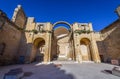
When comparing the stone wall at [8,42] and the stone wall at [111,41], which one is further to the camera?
the stone wall at [111,41]

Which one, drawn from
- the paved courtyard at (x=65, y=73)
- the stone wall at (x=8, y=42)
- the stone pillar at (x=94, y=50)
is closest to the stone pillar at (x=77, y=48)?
the stone pillar at (x=94, y=50)

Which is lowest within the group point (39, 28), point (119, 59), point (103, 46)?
point (119, 59)

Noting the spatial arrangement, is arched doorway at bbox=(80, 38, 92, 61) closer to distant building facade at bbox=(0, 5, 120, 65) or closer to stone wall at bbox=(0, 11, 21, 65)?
distant building facade at bbox=(0, 5, 120, 65)

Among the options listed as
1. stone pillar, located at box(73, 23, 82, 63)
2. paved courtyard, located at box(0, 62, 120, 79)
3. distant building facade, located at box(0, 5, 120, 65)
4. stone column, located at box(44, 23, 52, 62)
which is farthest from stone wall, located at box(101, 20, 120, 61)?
stone column, located at box(44, 23, 52, 62)

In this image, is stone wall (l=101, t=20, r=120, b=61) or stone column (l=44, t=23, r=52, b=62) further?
stone column (l=44, t=23, r=52, b=62)

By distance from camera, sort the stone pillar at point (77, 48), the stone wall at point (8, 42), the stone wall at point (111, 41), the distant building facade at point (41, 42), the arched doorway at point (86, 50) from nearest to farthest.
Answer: the stone wall at point (8, 42) < the distant building facade at point (41, 42) < the stone wall at point (111, 41) < the stone pillar at point (77, 48) < the arched doorway at point (86, 50)

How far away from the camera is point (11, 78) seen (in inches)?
193

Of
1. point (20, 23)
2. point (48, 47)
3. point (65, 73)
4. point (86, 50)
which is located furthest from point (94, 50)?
point (20, 23)

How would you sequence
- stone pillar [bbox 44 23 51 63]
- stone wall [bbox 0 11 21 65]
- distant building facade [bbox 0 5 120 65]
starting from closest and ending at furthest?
stone wall [bbox 0 11 21 65], distant building facade [bbox 0 5 120 65], stone pillar [bbox 44 23 51 63]

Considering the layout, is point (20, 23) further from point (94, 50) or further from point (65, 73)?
point (94, 50)

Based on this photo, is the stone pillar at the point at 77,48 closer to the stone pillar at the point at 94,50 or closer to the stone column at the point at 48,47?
the stone pillar at the point at 94,50

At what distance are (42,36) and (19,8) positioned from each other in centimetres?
883

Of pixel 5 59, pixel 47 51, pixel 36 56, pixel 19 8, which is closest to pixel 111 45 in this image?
pixel 47 51

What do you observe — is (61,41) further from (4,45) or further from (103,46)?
(4,45)
